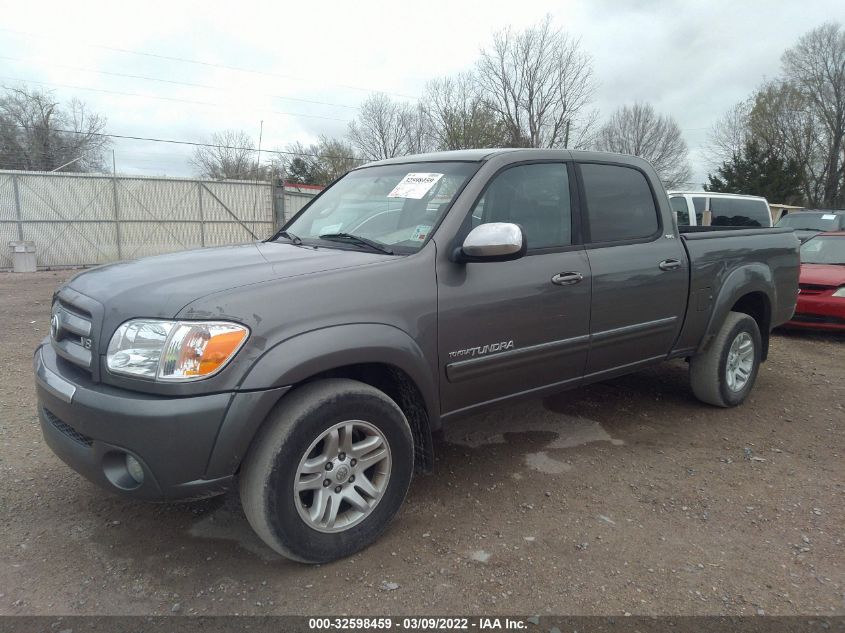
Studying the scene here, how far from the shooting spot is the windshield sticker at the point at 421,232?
115 inches

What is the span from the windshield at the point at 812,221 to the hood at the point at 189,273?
51.0 ft

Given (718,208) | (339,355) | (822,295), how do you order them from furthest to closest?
1. (718,208)
2. (822,295)
3. (339,355)

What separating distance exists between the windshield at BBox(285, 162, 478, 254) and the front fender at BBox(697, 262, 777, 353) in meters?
2.25

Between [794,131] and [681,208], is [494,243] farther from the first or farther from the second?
[794,131]

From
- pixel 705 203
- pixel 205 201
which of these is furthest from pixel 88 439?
pixel 205 201

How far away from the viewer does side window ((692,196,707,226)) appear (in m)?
11.5

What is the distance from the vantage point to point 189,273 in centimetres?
257

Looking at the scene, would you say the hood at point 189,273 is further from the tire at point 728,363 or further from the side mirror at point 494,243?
the tire at point 728,363

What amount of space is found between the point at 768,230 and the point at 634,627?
366cm

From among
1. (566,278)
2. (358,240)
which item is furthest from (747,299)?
(358,240)

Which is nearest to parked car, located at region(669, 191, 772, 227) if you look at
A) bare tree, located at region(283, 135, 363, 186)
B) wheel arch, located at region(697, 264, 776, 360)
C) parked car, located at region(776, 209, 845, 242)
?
parked car, located at region(776, 209, 845, 242)

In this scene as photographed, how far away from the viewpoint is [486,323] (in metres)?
2.93

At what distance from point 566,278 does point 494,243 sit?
2.37 feet

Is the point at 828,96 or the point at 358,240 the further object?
the point at 828,96
